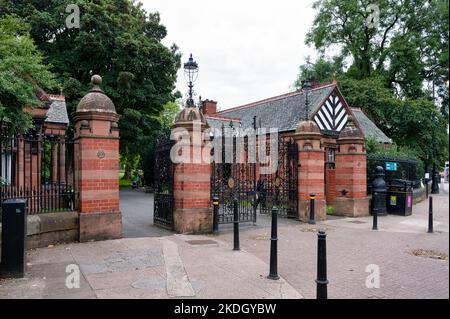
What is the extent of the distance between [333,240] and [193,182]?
3.90m

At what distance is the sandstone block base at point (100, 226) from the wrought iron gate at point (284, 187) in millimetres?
6520

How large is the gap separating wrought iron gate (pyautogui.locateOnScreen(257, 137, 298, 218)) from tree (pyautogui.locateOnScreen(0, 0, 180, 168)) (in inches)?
536

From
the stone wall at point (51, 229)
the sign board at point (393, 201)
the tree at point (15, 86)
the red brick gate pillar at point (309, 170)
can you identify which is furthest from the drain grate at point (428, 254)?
the tree at point (15, 86)

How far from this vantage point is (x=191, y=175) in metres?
9.41

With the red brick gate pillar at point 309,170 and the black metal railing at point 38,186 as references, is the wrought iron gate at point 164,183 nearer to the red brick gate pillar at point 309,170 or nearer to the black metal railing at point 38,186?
the black metal railing at point 38,186

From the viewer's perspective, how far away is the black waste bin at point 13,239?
5352 mm

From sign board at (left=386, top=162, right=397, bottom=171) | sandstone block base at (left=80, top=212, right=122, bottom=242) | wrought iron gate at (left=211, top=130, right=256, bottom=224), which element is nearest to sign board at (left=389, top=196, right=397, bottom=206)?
sign board at (left=386, top=162, right=397, bottom=171)

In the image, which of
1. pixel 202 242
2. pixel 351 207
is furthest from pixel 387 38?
pixel 202 242

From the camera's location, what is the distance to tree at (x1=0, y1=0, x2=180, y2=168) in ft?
75.3

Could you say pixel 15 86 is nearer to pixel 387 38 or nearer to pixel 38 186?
pixel 38 186

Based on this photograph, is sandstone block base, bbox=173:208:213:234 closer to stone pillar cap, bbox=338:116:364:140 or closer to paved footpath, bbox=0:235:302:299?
paved footpath, bbox=0:235:302:299

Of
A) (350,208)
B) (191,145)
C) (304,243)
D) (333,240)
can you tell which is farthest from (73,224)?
(350,208)

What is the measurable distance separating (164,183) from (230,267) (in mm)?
4673
